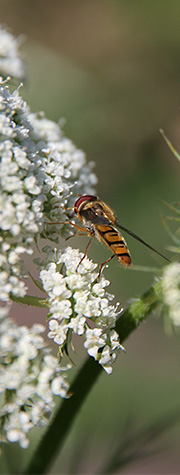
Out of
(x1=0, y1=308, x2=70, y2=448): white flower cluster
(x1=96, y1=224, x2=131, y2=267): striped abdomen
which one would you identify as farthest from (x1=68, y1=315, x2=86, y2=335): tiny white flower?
(x1=96, y1=224, x2=131, y2=267): striped abdomen

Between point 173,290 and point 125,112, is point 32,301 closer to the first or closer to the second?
point 173,290

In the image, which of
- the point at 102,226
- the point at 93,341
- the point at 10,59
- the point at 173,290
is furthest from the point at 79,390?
the point at 10,59

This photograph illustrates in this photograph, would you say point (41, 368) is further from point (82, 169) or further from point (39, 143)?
point (82, 169)

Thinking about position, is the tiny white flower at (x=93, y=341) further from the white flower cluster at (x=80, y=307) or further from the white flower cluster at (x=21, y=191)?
the white flower cluster at (x=21, y=191)

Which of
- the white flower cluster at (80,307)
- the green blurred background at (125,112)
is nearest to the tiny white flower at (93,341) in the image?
the white flower cluster at (80,307)

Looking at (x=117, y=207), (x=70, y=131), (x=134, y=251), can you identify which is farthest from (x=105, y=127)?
(x=134, y=251)
